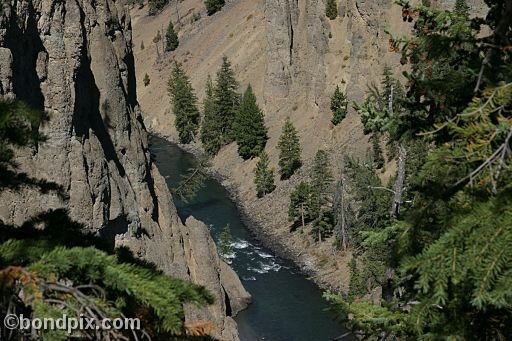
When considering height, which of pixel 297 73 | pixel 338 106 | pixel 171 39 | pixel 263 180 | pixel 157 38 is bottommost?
pixel 263 180

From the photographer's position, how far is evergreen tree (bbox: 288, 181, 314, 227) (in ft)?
167

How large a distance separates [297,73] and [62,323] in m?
67.0

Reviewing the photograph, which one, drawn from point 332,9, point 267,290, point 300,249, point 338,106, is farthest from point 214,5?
point 267,290

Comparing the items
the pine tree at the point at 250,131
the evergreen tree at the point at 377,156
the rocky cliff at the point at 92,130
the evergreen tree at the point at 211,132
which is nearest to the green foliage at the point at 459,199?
the rocky cliff at the point at 92,130

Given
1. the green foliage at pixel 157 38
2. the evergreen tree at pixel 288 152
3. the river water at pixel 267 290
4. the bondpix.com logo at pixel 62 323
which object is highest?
the green foliage at pixel 157 38

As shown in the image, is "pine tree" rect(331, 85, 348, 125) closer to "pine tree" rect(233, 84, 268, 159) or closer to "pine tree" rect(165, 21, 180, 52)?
"pine tree" rect(233, 84, 268, 159)

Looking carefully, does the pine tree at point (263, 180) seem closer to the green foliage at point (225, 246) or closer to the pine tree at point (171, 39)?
the green foliage at point (225, 246)

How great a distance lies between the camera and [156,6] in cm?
11494

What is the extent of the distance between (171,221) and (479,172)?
22.6 m

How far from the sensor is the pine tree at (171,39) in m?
97.7

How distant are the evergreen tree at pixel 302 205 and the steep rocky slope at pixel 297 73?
1.42m

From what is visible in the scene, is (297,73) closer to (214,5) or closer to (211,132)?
(211,132)

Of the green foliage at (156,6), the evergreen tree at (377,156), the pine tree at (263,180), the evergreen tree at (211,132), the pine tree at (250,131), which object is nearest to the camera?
the evergreen tree at (377,156)

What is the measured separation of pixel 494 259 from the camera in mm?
5090
